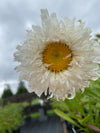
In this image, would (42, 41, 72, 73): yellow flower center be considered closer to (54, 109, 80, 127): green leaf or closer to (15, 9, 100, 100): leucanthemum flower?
(15, 9, 100, 100): leucanthemum flower

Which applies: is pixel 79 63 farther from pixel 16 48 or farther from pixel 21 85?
pixel 21 85

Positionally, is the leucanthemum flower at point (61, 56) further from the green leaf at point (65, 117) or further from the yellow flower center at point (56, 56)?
the green leaf at point (65, 117)

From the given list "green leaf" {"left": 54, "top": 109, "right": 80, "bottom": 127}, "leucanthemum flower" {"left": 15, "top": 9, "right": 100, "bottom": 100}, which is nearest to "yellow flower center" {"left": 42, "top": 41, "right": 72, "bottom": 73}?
"leucanthemum flower" {"left": 15, "top": 9, "right": 100, "bottom": 100}

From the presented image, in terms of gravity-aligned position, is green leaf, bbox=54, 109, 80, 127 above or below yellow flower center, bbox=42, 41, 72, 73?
below

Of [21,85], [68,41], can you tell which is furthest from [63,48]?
[21,85]

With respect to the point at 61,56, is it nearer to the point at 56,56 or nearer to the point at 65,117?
the point at 56,56

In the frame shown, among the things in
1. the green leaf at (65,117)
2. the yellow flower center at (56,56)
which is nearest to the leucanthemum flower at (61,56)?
the yellow flower center at (56,56)

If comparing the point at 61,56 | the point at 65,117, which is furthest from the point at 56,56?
the point at 65,117
